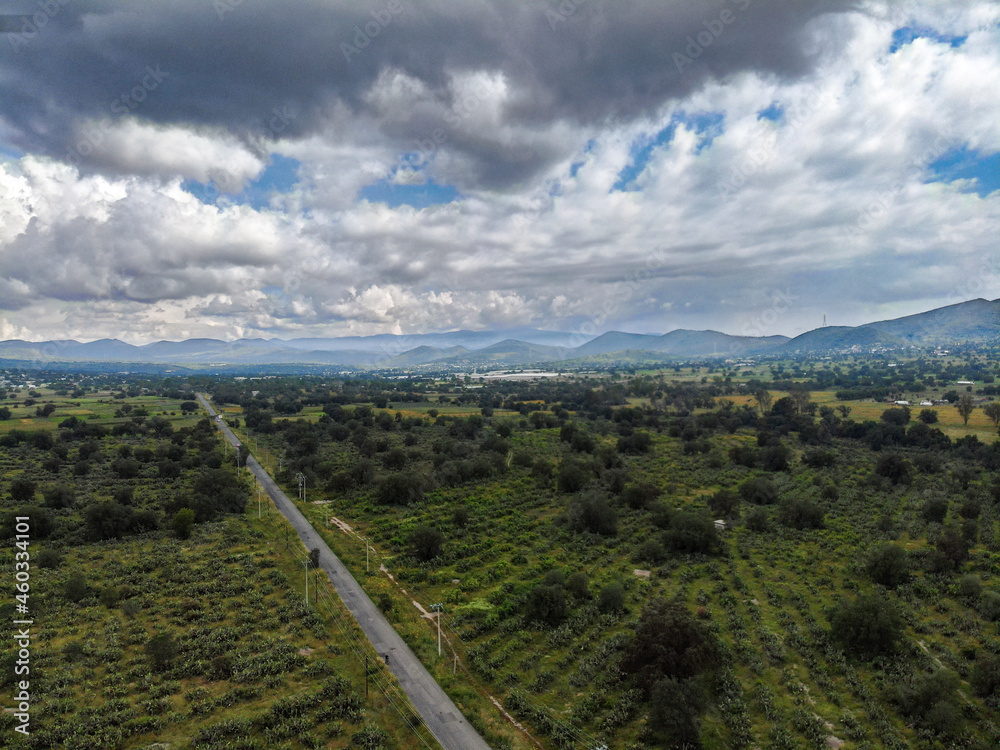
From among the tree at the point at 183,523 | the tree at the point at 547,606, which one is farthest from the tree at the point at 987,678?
the tree at the point at 183,523

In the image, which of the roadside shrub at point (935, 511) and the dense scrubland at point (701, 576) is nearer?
the dense scrubland at point (701, 576)

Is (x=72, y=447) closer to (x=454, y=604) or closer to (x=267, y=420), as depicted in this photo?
(x=267, y=420)

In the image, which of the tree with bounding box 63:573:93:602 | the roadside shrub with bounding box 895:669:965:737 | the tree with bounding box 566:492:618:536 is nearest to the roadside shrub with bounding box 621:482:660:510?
the tree with bounding box 566:492:618:536

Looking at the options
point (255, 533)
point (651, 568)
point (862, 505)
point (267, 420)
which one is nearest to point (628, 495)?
point (651, 568)

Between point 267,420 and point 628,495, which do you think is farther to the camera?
point 267,420

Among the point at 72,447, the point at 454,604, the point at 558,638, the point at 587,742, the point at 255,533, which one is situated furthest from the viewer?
the point at 72,447

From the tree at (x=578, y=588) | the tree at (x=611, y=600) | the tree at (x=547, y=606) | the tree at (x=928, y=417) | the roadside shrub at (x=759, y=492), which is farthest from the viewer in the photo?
the tree at (x=928, y=417)

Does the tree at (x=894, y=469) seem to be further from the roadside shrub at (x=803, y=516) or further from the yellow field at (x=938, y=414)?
the yellow field at (x=938, y=414)
